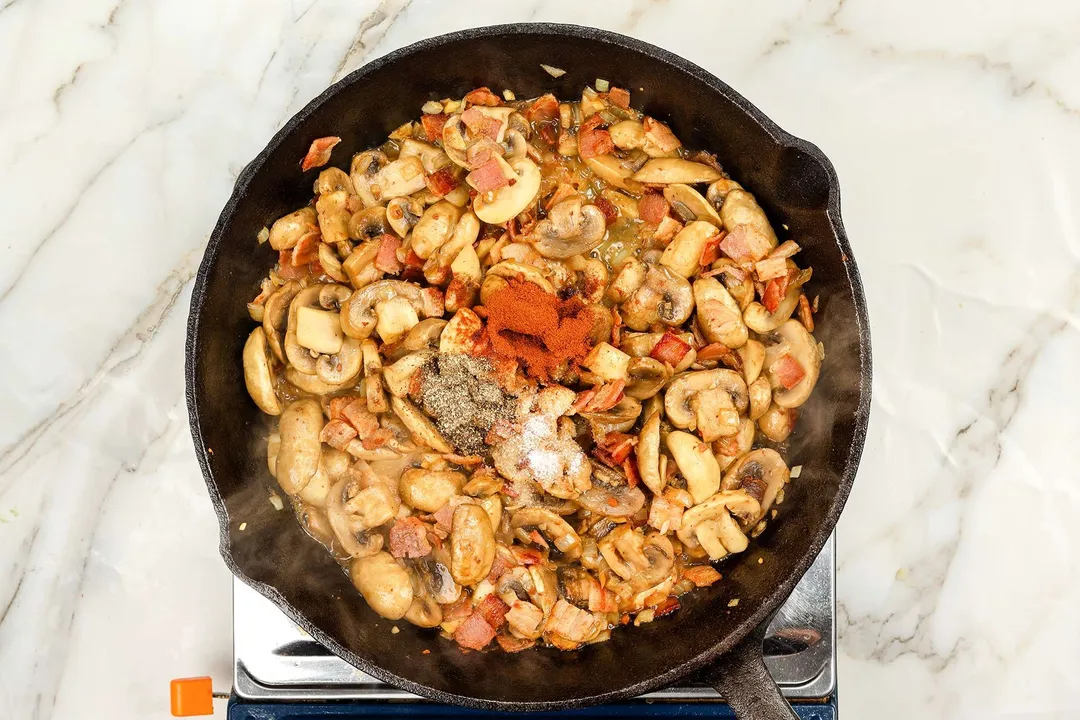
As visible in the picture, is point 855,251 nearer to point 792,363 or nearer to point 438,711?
point 792,363

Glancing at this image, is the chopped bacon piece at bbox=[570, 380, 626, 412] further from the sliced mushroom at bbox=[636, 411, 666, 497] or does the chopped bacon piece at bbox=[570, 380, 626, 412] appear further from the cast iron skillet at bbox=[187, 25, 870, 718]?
the cast iron skillet at bbox=[187, 25, 870, 718]

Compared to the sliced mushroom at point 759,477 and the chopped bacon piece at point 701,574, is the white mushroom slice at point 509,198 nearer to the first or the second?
the sliced mushroom at point 759,477

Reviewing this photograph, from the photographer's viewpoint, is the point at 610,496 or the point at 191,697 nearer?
the point at 610,496

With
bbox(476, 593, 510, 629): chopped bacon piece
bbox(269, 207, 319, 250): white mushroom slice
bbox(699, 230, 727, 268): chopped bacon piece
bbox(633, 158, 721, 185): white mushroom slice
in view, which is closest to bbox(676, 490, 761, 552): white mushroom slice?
bbox(476, 593, 510, 629): chopped bacon piece


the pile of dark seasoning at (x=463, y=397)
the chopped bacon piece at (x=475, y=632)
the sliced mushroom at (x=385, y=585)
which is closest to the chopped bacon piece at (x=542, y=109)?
the pile of dark seasoning at (x=463, y=397)

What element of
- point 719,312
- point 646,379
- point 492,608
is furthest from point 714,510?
point 492,608
